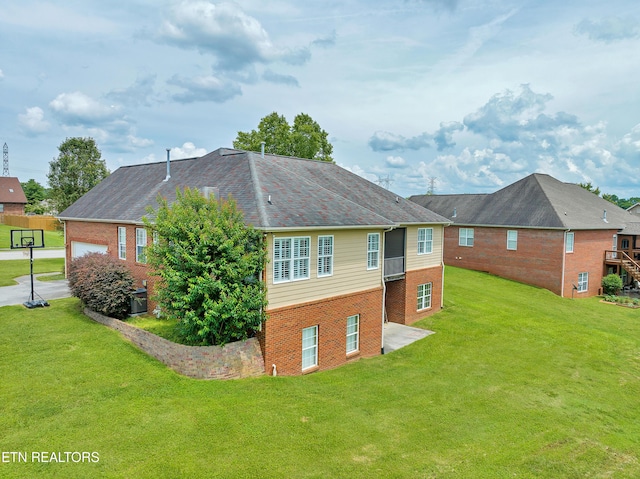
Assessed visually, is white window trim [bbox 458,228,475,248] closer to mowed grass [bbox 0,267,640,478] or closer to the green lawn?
mowed grass [bbox 0,267,640,478]

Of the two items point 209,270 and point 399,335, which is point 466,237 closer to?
point 399,335

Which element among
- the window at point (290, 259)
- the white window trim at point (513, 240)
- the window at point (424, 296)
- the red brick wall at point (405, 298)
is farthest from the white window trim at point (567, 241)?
the window at point (290, 259)

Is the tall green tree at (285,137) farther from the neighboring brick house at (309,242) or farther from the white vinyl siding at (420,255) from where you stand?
the white vinyl siding at (420,255)

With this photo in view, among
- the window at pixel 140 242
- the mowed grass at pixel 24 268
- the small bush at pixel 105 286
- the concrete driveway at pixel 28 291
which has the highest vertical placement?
the window at pixel 140 242

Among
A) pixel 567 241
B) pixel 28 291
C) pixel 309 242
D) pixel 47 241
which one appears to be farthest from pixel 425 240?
pixel 47 241

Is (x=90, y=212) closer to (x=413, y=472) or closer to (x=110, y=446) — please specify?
(x=110, y=446)
